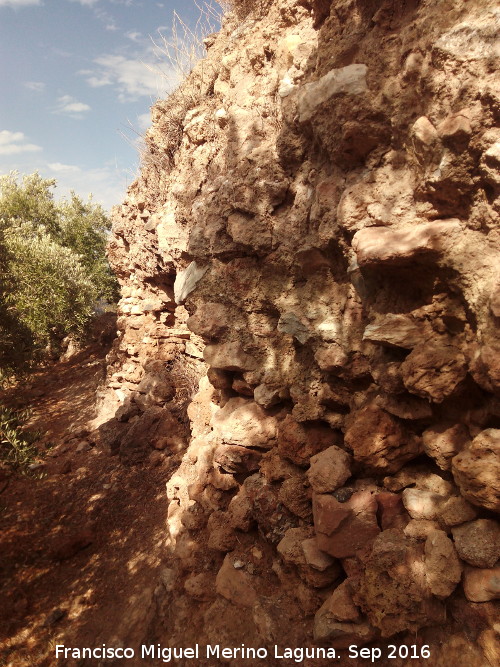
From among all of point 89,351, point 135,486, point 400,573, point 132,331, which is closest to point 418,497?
point 400,573

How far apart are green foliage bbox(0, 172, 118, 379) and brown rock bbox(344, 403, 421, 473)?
248 inches

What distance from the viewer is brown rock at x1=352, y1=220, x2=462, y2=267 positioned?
90.9 inches

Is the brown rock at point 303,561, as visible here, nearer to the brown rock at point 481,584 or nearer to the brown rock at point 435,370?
the brown rock at point 481,584

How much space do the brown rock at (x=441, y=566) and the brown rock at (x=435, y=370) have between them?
2.81ft

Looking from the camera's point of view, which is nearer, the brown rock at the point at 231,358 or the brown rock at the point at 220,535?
the brown rock at the point at 220,535

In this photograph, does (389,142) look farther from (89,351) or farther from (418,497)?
(89,351)

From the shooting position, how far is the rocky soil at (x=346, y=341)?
2.25 m

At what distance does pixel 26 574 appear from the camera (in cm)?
553

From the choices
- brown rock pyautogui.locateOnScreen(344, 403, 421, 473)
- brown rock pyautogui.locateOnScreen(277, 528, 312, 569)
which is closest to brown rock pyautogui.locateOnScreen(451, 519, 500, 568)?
brown rock pyautogui.locateOnScreen(344, 403, 421, 473)

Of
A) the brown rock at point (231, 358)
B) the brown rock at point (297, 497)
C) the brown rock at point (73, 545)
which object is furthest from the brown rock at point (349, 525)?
the brown rock at point (73, 545)

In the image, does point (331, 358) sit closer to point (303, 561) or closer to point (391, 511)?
point (391, 511)

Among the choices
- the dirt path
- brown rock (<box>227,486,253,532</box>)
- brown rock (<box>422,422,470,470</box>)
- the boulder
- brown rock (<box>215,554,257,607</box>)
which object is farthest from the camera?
the dirt path

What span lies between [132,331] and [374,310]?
7.49 metres

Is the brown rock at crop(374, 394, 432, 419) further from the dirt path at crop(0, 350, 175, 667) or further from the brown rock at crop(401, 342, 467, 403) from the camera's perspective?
the dirt path at crop(0, 350, 175, 667)
